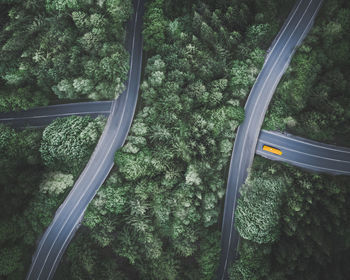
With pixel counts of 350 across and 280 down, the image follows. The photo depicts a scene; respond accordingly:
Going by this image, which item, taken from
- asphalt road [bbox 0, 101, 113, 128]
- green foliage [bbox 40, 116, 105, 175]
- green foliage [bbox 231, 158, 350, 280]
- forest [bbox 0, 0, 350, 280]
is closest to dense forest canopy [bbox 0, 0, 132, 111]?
forest [bbox 0, 0, 350, 280]

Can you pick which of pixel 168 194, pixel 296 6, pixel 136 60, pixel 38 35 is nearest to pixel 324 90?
pixel 296 6

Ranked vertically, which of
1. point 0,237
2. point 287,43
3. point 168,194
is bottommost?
point 0,237

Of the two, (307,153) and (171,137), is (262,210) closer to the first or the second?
(307,153)

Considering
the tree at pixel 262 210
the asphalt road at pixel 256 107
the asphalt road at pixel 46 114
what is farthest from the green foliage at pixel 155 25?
the tree at pixel 262 210

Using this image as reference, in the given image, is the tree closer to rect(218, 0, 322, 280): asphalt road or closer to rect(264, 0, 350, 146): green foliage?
rect(218, 0, 322, 280): asphalt road

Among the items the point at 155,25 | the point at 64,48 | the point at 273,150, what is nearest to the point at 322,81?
the point at 273,150

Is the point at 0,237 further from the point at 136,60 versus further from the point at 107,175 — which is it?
the point at 136,60

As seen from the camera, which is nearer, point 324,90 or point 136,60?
A: point 324,90
